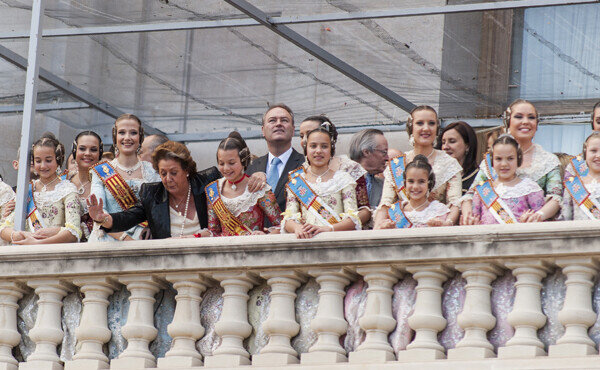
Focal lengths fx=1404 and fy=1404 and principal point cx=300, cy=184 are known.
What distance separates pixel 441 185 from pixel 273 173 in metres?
1.50

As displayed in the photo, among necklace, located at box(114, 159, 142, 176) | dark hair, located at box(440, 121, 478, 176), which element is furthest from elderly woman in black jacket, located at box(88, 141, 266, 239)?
dark hair, located at box(440, 121, 478, 176)

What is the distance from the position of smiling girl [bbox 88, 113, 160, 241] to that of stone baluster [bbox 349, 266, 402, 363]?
7.07ft

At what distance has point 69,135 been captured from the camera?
1232 centimetres

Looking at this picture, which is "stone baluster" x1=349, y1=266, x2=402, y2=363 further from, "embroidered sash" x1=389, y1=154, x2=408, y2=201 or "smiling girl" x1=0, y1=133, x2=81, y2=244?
"smiling girl" x1=0, y1=133, x2=81, y2=244

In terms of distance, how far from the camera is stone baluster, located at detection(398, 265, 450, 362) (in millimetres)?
7043

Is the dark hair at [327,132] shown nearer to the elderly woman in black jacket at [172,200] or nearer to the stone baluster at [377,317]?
the elderly woman in black jacket at [172,200]

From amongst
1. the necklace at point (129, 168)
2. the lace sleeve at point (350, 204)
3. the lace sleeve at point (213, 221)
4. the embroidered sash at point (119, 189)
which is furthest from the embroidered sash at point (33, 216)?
the lace sleeve at point (350, 204)

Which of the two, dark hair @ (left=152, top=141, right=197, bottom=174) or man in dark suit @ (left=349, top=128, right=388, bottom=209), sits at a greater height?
man in dark suit @ (left=349, top=128, right=388, bottom=209)

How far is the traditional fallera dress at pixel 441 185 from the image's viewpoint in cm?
835

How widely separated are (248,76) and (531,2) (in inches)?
112

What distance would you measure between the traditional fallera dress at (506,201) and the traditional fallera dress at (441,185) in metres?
0.42

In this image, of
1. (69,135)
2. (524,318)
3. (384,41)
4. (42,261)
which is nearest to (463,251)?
(524,318)

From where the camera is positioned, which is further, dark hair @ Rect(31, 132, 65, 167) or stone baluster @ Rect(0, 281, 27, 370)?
dark hair @ Rect(31, 132, 65, 167)

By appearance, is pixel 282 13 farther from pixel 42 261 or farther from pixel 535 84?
pixel 42 261
